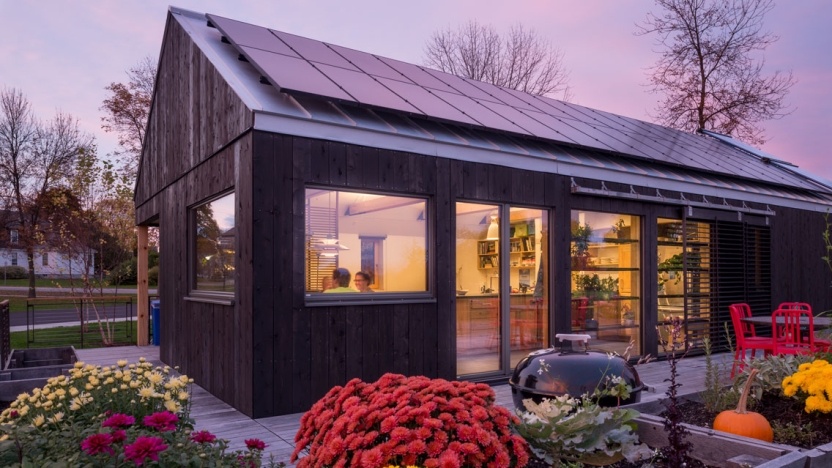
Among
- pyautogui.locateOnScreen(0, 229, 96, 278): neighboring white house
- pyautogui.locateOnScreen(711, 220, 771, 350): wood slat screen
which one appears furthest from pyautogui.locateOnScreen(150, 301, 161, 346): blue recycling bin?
pyautogui.locateOnScreen(711, 220, 771, 350): wood slat screen

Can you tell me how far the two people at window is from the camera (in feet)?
20.3

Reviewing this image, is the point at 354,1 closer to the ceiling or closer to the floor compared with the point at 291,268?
closer to the ceiling

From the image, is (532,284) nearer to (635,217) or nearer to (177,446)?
(635,217)

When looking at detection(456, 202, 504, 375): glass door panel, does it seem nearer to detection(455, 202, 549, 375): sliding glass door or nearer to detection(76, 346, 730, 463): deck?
detection(455, 202, 549, 375): sliding glass door

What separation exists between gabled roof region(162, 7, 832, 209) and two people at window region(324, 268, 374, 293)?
4.54 feet

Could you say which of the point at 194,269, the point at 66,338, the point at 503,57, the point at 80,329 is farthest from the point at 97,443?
the point at 503,57

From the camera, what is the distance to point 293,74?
6.38 m

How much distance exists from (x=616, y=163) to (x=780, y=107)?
49.8 ft

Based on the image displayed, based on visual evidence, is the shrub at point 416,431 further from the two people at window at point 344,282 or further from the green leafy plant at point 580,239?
the green leafy plant at point 580,239

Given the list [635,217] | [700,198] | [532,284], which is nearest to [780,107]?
[700,198]

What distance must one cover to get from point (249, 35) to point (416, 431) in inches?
252

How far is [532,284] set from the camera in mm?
7855

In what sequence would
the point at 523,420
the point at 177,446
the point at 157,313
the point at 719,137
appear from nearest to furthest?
the point at 177,446 → the point at 523,420 → the point at 157,313 → the point at 719,137

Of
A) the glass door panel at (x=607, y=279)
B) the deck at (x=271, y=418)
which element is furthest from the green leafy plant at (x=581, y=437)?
the glass door panel at (x=607, y=279)
